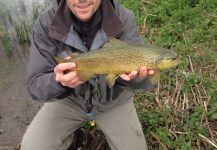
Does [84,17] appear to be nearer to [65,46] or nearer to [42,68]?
[65,46]

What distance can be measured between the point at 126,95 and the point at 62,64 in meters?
1.14

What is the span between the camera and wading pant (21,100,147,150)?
377 cm

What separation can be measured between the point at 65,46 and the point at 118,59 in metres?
0.64

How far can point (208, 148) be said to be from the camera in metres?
3.91

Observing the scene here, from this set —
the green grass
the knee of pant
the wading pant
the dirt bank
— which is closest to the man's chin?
the wading pant

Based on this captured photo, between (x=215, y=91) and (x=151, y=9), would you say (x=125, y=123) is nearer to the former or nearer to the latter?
(x=215, y=91)

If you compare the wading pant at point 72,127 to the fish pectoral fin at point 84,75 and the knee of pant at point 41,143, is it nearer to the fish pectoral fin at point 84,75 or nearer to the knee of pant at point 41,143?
the knee of pant at point 41,143

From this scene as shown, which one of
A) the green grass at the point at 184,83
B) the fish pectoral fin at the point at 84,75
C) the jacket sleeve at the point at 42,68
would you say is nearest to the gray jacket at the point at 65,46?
the jacket sleeve at the point at 42,68

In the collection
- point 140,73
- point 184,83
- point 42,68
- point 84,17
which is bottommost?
point 184,83

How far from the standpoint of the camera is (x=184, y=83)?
464 centimetres

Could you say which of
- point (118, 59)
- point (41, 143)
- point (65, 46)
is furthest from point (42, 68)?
point (118, 59)

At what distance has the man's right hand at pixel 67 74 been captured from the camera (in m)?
2.95

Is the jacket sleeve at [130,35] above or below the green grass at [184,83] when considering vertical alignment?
above

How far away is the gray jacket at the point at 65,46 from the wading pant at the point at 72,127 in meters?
0.17
